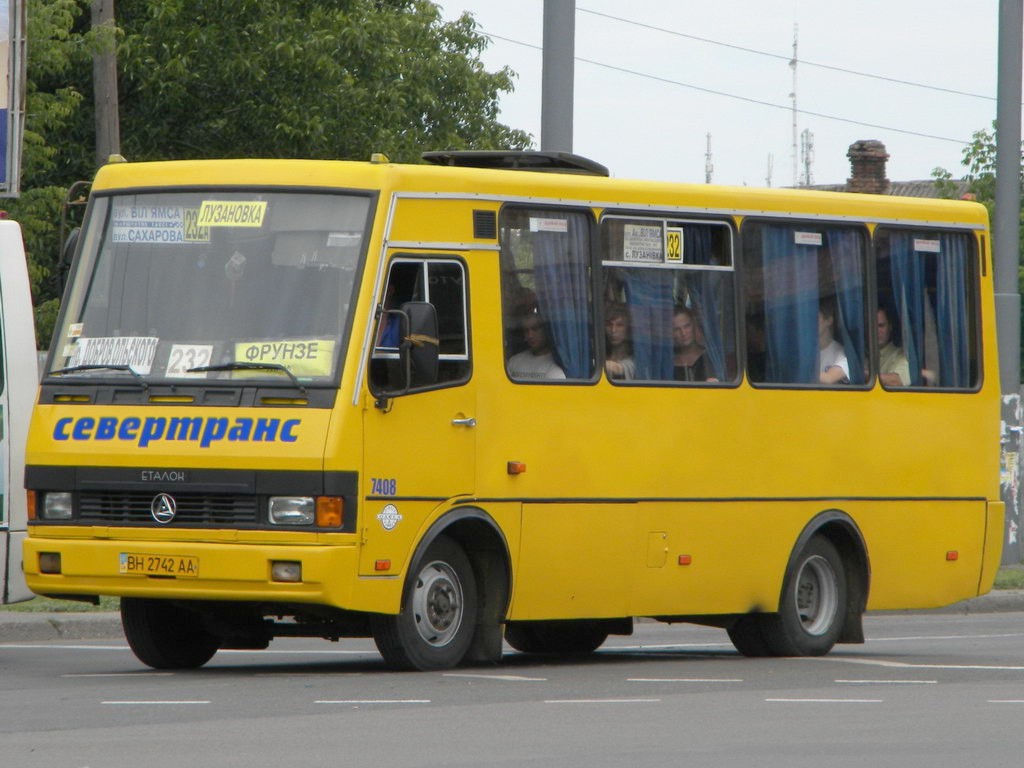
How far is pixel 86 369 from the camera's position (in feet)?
40.0

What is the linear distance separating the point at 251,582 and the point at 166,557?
500 millimetres

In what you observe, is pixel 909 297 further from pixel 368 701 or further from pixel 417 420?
pixel 368 701

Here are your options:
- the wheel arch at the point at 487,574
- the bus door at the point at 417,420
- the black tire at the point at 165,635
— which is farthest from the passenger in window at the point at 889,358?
the black tire at the point at 165,635

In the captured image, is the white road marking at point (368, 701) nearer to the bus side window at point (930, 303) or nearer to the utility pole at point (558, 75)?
the bus side window at point (930, 303)

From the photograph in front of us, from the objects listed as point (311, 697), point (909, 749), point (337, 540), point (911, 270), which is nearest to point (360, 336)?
point (337, 540)

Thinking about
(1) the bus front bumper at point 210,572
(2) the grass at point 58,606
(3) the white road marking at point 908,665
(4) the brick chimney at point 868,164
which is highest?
(4) the brick chimney at point 868,164

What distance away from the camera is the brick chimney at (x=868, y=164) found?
44.6 meters

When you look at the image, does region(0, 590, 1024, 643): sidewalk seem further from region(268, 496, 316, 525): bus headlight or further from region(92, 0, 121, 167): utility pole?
region(92, 0, 121, 167): utility pole

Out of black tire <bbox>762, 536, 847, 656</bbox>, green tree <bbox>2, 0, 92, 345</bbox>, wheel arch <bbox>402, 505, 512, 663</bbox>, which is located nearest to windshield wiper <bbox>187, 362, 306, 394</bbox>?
wheel arch <bbox>402, 505, 512, 663</bbox>

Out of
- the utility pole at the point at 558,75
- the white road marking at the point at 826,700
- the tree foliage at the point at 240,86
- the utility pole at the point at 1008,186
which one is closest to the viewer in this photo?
the white road marking at the point at 826,700

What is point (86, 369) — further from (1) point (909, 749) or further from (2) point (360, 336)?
(1) point (909, 749)

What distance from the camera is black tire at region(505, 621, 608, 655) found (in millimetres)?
14555

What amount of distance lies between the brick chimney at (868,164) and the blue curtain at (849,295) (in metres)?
30.0

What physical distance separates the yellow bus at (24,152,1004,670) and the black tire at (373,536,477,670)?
19 millimetres
